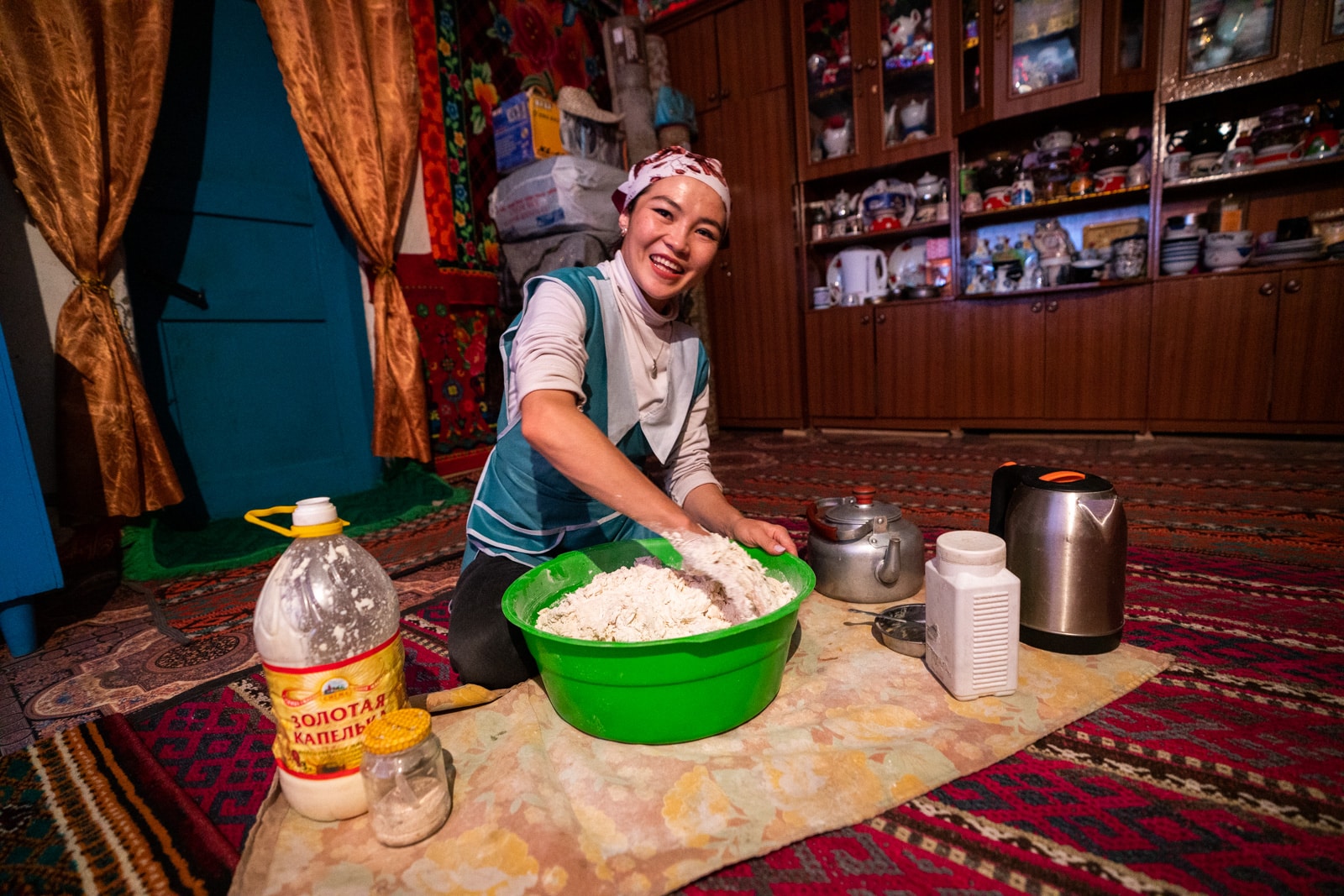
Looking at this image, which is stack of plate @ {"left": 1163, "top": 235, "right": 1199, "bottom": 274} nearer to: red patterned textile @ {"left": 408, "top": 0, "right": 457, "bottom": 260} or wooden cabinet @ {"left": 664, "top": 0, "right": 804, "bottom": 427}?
wooden cabinet @ {"left": 664, "top": 0, "right": 804, "bottom": 427}

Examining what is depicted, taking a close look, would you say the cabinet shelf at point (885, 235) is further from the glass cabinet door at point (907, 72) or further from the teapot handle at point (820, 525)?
the teapot handle at point (820, 525)

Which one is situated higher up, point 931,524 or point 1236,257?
point 1236,257

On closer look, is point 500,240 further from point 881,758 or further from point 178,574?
point 881,758

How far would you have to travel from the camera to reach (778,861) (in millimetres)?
725

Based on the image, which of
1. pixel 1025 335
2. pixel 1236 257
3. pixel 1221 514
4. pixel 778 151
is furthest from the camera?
pixel 778 151

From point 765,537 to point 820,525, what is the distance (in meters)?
Result: 0.26

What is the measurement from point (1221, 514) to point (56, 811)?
2932 mm

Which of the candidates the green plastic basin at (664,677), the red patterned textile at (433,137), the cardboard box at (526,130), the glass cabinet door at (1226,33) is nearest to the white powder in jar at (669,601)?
the green plastic basin at (664,677)

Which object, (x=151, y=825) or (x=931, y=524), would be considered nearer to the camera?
(x=151, y=825)

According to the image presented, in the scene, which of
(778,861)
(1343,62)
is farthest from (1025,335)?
(778,861)

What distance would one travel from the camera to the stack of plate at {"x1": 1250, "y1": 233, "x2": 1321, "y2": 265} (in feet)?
8.80

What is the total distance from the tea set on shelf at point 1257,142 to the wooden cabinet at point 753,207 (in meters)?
1.99

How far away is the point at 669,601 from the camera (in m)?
0.96

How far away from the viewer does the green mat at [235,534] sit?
6.66 ft
